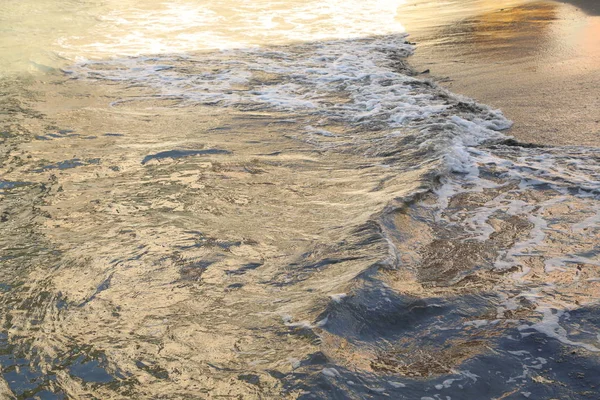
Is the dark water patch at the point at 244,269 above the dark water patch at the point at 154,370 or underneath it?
above

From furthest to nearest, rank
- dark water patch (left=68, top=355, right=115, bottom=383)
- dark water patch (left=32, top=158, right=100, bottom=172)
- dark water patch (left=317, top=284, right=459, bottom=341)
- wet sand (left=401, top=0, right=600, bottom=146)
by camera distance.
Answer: wet sand (left=401, top=0, right=600, bottom=146) < dark water patch (left=32, top=158, right=100, bottom=172) < dark water patch (left=317, top=284, right=459, bottom=341) < dark water patch (left=68, top=355, right=115, bottom=383)

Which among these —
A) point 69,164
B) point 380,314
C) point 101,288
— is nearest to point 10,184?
point 69,164

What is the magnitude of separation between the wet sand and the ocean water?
0.37 m

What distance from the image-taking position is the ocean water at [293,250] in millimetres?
2211

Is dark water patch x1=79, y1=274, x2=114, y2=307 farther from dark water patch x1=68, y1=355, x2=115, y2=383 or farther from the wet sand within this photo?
the wet sand

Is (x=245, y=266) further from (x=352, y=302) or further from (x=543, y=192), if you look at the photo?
(x=543, y=192)

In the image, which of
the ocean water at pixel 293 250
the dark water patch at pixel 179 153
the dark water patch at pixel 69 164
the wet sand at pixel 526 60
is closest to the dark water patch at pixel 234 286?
the ocean water at pixel 293 250

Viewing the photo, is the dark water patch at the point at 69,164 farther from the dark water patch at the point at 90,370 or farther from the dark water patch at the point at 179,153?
the dark water patch at the point at 90,370

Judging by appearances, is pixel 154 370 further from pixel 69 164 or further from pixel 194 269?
pixel 69 164

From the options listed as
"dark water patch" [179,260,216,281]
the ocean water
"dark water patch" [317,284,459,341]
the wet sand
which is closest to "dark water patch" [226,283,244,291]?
the ocean water

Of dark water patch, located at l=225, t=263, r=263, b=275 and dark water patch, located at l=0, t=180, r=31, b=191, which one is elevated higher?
dark water patch, located at l=0, t=180, r=31, b=191

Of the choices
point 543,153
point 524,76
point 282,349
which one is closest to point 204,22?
point 524,76

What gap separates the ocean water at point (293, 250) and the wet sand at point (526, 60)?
0.37 m

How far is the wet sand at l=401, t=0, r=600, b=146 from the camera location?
5020 millimetres
